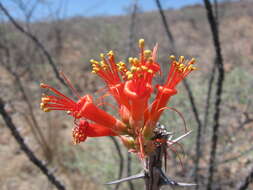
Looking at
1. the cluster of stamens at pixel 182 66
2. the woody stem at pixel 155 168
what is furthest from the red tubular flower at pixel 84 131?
the cluster of stamens at pixel 182 66

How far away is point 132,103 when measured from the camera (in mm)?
1102

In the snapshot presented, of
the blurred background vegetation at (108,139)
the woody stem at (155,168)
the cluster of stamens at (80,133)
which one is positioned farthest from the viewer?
the blurred background vegetation at (108,139)

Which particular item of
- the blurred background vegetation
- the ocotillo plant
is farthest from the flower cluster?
the blurred background vegetation

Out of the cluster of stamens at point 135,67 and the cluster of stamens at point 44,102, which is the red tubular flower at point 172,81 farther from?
the cluster of stamens at point 44,102

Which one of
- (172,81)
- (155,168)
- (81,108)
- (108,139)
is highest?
(172,81)

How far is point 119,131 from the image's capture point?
→ 1201 millimetres

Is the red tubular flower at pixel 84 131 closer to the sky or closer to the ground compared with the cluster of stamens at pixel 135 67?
closer to the ground

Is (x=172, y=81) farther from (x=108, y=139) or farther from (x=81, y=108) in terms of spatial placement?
(x=108, y=139)

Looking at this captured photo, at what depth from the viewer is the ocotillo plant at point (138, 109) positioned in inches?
40.9

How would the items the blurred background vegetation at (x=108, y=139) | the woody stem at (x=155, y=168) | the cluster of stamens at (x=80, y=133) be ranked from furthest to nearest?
the blurred background vegetation at (x=108, y=139)
the cluster of stamens at (x=80, y=133)
the woody stem at (x=155, y=168)

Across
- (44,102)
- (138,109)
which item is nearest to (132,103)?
(138,109)

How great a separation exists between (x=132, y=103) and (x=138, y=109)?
37 millimetres

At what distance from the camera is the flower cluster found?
107 centimetres

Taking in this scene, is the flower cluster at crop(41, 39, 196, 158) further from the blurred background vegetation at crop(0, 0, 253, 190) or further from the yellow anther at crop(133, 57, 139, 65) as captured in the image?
the blurred background vegetation at crop(0, 0, 253, 190)
